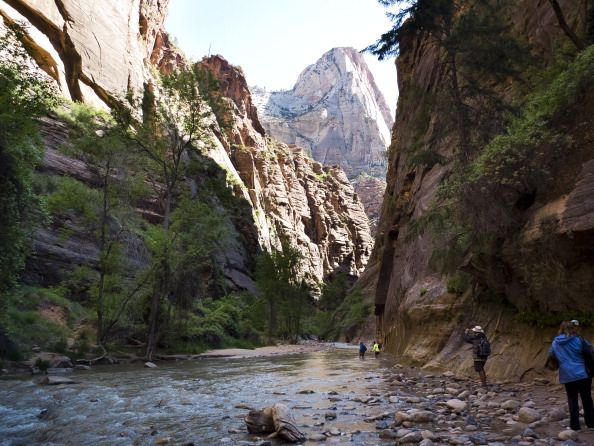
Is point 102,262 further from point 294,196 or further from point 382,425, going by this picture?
point 294,196

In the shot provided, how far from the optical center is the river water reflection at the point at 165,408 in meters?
6.27

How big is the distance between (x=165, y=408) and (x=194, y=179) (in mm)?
41939

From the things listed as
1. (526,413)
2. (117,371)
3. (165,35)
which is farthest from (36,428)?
(165,35)

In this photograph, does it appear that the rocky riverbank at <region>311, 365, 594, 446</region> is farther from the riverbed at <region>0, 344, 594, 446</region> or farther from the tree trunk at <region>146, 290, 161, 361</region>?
the tree trunk at <region>146, 290, 161, 361</region>

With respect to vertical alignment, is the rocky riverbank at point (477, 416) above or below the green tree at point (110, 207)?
below

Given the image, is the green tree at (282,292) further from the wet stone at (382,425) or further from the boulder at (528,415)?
the boulder at (528,415)

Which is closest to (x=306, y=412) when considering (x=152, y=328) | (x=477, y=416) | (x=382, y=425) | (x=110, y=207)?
(x=382, y=425)

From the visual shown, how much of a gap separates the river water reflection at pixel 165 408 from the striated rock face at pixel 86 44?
30756mm

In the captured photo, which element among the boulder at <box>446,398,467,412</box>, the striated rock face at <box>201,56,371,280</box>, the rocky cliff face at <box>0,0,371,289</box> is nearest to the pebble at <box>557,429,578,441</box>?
the boulder at <box>446,398,467,412</box>

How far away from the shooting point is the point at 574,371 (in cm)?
596

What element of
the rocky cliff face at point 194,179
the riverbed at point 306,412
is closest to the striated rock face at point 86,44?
the rocky cliff face at point 194,179

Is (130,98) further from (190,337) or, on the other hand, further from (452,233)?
(452,233)

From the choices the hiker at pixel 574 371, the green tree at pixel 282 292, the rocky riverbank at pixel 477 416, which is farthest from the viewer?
the green tree at pixel 282 292

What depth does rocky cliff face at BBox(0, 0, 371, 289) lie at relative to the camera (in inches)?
1347
